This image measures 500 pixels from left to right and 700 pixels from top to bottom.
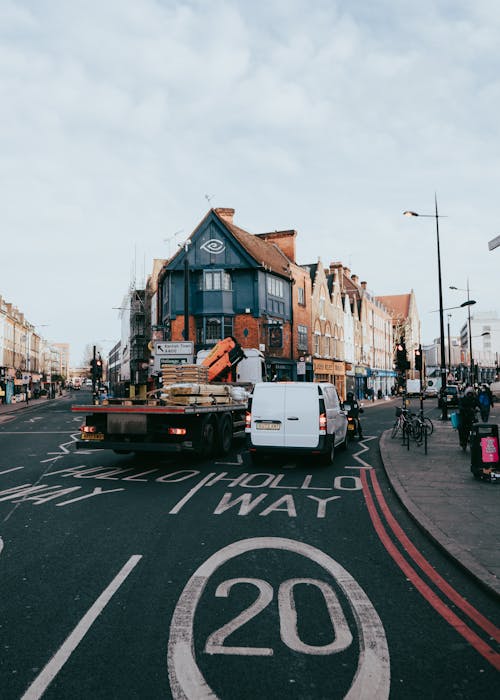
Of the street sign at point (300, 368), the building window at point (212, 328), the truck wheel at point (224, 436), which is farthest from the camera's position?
the street sign at point (300, 368)

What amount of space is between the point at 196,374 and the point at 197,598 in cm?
979

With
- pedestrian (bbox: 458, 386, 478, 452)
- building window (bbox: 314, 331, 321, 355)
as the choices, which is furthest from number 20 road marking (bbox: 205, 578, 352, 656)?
building window (bbox: 314, 331, 321, 355)

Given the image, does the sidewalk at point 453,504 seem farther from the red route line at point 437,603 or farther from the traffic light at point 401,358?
the traffic light at point 401,358

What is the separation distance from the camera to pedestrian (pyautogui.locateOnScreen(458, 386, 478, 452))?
14.5 meters

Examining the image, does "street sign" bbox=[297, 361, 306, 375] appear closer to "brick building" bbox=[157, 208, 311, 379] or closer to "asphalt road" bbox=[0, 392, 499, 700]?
"brick building" bbox=[157, 208, 311, 379]

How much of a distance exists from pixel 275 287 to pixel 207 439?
2854 cm

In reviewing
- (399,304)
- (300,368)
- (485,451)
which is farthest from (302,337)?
(399,304)

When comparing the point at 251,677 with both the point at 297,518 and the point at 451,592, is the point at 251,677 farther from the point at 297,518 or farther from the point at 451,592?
the point at 297,518

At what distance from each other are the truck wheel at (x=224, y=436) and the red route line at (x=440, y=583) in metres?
6.45

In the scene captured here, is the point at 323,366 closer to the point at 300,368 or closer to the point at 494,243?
the point at 300,368

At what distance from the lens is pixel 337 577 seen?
5.39 meters

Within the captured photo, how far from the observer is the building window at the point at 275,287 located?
1556 inches

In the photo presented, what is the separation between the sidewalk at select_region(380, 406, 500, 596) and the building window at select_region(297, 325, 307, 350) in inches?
1128

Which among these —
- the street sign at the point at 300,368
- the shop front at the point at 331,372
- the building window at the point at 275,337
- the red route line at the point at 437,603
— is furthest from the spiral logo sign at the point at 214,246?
the red route line at the point at 437,603
